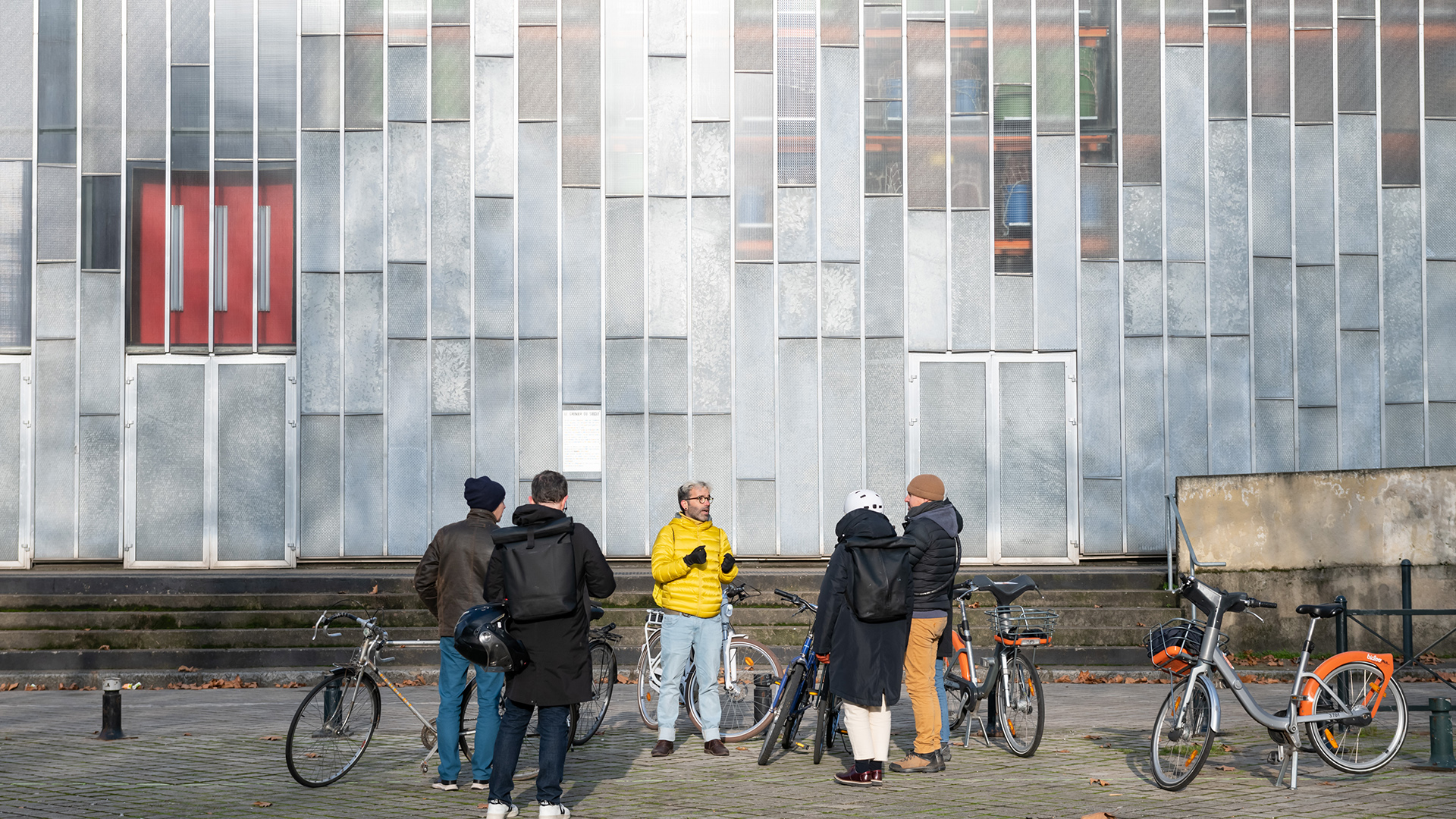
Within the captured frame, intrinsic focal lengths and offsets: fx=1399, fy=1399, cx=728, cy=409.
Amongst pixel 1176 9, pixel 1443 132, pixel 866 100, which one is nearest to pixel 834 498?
pixel 866 100

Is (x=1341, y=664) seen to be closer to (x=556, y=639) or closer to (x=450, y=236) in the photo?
(x=556, y=639)

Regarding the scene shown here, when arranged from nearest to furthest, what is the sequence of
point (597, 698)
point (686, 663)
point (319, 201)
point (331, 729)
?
point (331, 729), point (686, 663), point (597, 698), point (319, 201)

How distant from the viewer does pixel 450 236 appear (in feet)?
61.6

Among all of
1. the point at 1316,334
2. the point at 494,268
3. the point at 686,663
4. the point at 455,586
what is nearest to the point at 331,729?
the point at 455,586

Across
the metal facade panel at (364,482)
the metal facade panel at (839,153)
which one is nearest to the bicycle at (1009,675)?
the metal facade panel at (839,153)

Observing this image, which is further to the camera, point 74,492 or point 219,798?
point 74,492

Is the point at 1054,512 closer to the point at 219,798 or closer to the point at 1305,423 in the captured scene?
→ the point at 1305,423

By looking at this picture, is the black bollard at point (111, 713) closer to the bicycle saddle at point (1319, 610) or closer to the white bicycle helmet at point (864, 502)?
the white bicycle helmet at point (864, 502)

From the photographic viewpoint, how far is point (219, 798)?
812cm

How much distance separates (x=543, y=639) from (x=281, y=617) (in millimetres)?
9355

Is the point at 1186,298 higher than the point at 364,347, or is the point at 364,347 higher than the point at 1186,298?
the point at 1186,298

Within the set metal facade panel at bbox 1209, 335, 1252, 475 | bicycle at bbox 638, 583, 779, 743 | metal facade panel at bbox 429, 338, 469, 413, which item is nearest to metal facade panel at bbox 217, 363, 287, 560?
metal facade panel at bbox 429, 338, 469, 413

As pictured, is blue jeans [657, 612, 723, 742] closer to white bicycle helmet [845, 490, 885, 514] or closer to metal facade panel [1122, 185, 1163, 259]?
Result: white bicycle helmet [845, 490, 885, 514]

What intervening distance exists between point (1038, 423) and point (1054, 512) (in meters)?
1.22
